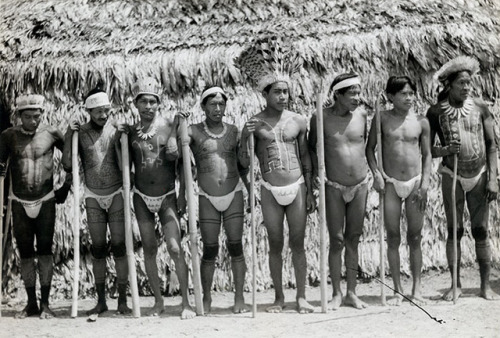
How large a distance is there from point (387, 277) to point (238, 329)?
9.15 ft

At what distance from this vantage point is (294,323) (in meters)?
6.02

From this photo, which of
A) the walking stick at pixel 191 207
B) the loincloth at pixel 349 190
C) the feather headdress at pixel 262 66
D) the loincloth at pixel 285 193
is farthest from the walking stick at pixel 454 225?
the walking stick at pixel 191 207

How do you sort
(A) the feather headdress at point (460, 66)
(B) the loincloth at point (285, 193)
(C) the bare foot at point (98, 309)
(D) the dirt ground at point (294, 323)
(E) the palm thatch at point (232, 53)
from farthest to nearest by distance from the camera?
(E) the palm thatch at point (232, 53), (A) the feather headdress at point (460, 66), (C) the bare foot at point (98, 309), (B) the loincloth at point (285, 193), (D) the dirt ground at point (294, 323)

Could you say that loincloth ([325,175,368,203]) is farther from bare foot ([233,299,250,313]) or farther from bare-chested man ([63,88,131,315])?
bare-chested man ([63,88,131,315])

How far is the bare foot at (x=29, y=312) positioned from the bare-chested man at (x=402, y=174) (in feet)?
10.9

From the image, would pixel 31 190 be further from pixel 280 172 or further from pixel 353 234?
pixel 353 234

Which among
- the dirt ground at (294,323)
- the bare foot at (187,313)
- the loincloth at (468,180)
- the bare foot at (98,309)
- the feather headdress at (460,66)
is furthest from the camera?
the loincloth at (468,180)

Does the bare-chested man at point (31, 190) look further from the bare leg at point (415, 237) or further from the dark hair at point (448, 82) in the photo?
the dark hair at point (448, 82)

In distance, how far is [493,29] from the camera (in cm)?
890

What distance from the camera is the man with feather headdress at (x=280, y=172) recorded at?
21.3 ft

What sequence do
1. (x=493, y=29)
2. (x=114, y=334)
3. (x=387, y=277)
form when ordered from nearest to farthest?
(x=114, y=334)
(x=387, y=277)
(x=493, y=29)

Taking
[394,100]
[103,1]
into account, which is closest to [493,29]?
[394,100]

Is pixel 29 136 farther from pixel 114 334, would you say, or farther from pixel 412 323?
pixel 412 323

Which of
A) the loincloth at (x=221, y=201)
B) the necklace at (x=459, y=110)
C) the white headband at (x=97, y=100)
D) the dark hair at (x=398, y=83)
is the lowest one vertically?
the loincloth at (x=221, y=201)
